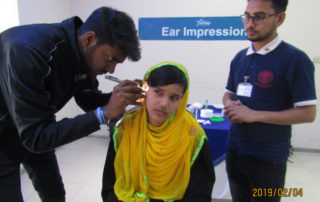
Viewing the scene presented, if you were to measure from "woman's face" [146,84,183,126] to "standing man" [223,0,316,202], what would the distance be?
32 centimetres

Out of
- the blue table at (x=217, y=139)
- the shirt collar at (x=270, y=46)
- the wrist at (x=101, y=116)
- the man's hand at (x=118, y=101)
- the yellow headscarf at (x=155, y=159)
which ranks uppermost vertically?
the shirt collar at (x=270, y=46)

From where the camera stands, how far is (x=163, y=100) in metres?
1.08

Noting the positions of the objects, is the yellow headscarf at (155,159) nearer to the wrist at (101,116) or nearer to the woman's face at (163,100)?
the woman's face at (163,100)

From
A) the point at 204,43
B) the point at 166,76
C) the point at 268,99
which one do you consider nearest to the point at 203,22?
the point at 204,43

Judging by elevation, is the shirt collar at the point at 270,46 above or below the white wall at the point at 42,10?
below

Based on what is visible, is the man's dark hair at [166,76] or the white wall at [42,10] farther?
the white wall at [42,10]

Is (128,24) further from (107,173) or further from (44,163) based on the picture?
(44,163)

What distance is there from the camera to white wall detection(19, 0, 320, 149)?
3133 mm

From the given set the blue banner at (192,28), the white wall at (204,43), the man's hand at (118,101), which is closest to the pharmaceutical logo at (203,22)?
the blue banner at (192,28)

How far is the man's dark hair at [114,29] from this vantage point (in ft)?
3.21

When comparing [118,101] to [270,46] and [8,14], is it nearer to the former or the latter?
[270,46]

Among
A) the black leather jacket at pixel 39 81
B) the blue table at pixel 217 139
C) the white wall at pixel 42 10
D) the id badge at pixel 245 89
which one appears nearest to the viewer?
the black leather jacket at pixel 39 81

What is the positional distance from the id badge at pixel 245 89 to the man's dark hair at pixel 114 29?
66 cm

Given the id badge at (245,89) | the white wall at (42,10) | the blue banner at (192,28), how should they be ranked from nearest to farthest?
the id badge at (245,89)
the white wall at (42,10)
the blue banner at (192,28)
